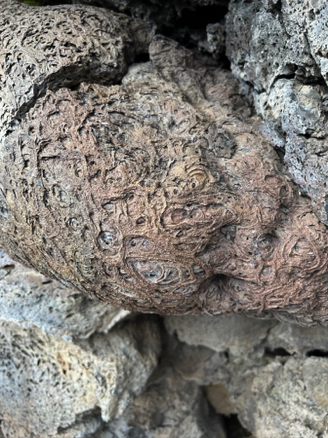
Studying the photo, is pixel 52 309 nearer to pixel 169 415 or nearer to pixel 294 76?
pixel 169 415

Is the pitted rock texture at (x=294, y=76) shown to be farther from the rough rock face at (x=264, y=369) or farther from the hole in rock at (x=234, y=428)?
the hole in rock at (x=234, y=428)

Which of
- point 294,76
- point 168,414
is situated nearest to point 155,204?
point 294,76

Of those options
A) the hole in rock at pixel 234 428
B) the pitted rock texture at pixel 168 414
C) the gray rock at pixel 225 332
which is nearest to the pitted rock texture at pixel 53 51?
the gray rock at pixel 225 332

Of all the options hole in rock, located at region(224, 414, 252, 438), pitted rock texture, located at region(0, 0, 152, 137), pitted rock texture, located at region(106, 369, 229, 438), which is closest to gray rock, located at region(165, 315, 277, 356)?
pitted rock texture, located at region(106, 369, 229, 438)

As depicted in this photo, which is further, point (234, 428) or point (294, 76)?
point (234, 428)

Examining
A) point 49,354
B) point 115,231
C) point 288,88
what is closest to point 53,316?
point 49,354

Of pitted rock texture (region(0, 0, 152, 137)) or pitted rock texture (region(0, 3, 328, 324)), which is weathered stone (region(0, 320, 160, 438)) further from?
pitted rock texture (region(0, 0, 152, 137))
